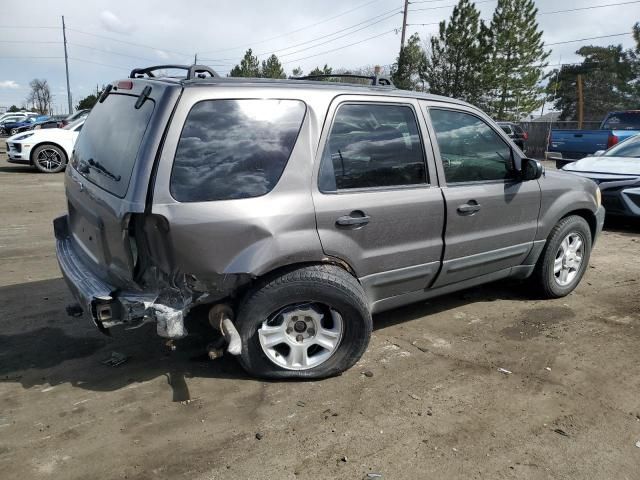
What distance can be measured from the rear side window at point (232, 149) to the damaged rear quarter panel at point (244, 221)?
4 cm

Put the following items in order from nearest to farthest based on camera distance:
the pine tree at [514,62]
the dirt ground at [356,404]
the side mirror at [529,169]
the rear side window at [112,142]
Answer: the dirt ground at [356,404] → the rear side window at [112,142] → the side mirror at [529,169] → the pine tree at [514,62]

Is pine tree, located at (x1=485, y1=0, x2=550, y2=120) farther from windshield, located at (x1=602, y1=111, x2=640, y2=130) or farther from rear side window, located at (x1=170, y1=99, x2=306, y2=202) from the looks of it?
rear side window, located at (x1=170, y1=99, x2=306, y2=202)

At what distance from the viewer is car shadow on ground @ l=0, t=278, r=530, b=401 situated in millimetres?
3425

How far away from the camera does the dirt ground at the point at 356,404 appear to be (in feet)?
8.66

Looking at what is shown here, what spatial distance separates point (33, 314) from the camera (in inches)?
174

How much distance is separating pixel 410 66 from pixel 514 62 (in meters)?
6.89

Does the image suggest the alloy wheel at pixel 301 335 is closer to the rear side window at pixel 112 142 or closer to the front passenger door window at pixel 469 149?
the rear side window at pixel 112 142

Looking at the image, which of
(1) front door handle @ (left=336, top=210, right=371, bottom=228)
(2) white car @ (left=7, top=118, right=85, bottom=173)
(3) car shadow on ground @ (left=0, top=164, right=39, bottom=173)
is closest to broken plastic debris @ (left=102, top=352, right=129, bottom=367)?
(1) front door handle @ (left=336, top=210, right=371, bottom=228)

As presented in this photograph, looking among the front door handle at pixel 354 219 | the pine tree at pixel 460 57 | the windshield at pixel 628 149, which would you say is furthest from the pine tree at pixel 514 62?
the front door handle at pixel 354 219

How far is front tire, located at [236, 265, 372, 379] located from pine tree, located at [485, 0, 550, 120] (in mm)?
35622

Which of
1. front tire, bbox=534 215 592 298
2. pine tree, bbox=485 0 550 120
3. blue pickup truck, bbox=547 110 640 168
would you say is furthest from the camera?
pine tree, bbox=485 0 550 120

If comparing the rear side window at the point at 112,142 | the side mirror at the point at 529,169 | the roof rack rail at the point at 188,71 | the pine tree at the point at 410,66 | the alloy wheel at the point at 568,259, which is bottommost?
the alloy wheel at the point at 568,259

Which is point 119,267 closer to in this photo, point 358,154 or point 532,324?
point 358,154

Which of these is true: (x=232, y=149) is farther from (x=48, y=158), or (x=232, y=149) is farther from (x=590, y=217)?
(x=48, y=158)
